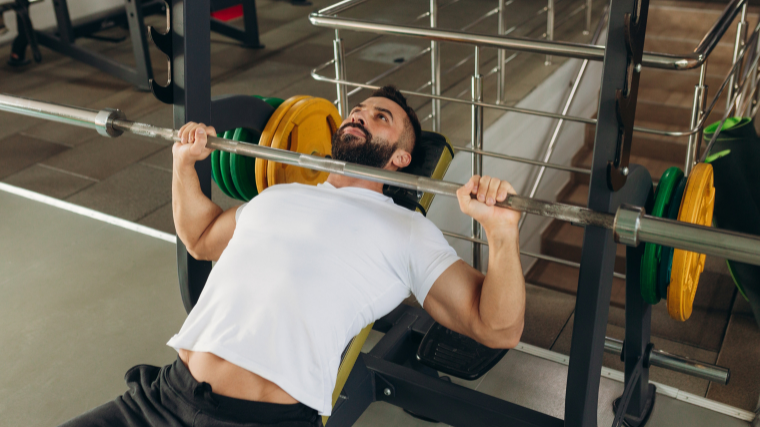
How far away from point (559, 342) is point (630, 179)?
1002mm

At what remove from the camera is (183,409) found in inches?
53.6

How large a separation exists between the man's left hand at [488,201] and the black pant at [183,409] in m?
0.53

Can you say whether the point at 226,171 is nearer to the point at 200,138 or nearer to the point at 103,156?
the point at 200,138

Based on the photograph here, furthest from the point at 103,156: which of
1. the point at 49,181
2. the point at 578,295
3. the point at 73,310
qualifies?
the point at 578,295

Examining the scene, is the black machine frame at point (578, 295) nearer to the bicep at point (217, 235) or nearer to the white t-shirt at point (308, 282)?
the bicep at point (217, 235)

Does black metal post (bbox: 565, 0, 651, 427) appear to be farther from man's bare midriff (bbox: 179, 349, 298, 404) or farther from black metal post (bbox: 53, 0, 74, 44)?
black metal post (bbox: 53, 0, 74, 44)

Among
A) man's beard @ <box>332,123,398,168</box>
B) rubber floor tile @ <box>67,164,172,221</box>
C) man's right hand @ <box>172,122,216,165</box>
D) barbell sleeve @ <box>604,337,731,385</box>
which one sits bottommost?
rubber floor tile @ <box>67,164,172,221</box>

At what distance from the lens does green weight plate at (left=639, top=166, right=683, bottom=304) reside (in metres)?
1.41

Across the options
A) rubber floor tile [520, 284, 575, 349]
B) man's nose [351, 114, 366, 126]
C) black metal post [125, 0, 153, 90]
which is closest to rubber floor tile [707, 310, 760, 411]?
rubber floor tile [520, 284, 575, 349]

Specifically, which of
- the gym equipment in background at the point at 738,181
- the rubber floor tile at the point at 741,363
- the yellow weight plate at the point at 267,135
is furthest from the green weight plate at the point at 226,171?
the gym equipment in background at the point at 738,181

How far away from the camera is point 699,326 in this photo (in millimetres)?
2379

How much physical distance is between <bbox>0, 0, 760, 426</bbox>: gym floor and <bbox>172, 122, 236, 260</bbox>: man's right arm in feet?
1.70

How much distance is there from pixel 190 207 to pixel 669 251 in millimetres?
1133

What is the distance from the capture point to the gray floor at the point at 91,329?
1.83 metres
